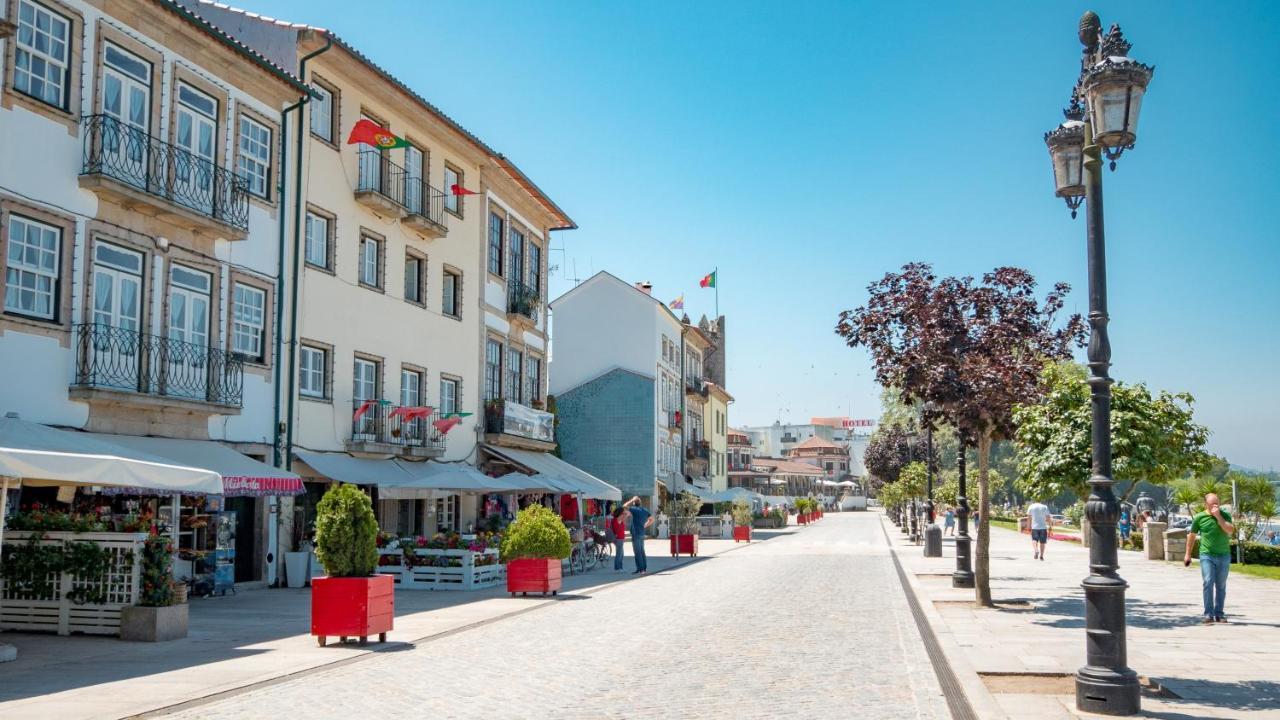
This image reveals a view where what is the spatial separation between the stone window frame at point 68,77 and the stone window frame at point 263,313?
4389mm

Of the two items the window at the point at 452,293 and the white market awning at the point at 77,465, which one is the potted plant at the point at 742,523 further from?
the white market awning at the point at 77,465

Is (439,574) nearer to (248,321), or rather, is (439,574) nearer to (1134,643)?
(248,321)

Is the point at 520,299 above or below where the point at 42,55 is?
below

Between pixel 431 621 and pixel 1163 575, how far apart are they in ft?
55.8

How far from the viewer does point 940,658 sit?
453 inches

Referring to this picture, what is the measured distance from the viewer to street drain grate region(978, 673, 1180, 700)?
9242mm

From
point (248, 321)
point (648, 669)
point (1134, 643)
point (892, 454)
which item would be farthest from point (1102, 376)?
point (892, 454)

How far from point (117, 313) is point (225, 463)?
287 cm

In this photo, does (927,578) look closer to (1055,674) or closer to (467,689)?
(1055,674)

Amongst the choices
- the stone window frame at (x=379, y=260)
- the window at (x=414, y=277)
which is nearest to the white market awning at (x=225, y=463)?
the stone window frame at (x=379, y=260)

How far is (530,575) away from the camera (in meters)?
18.6

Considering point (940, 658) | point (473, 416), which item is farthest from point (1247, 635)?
point (473, 416)

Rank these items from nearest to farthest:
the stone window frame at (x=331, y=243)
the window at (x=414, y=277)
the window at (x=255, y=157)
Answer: the window at (x=255, y=157), the stone window frame at (x=331, y=243), the window at (x=414, y=277)

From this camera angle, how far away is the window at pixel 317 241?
22797 mm
